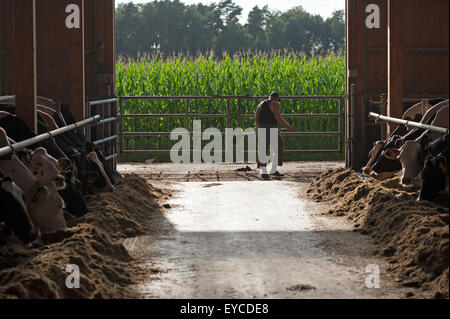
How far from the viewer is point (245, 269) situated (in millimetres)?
6773

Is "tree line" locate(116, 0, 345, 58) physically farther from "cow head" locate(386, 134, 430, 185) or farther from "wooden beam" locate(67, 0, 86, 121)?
"cow head" locate(386, 134, 430, 185)

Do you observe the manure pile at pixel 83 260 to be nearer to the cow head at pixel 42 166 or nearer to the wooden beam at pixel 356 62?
the cow head at pixel 42 166

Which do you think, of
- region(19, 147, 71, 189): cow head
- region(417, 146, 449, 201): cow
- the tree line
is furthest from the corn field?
the tree line

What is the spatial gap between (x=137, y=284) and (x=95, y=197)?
146 inches

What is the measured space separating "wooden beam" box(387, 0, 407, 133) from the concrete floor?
1.82 meters

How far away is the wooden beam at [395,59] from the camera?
460 inches

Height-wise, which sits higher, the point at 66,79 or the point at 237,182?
the point at 66,79

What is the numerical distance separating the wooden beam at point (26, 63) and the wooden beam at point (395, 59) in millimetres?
4821

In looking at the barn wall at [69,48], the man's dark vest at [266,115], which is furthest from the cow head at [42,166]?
the man's dark vest at [266,115]

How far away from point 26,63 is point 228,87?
1183 cm

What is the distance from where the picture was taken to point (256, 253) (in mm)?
7496
